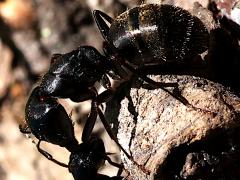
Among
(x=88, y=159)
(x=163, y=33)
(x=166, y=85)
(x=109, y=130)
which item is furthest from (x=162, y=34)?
(x=88, y=159)

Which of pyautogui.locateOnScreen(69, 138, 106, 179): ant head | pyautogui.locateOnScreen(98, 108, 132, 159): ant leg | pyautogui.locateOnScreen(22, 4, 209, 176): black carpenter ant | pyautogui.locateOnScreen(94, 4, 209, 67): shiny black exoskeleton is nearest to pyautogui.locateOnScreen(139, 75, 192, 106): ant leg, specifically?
pyautogui.locateOnScreen(22, 4, 209, 176): black carpenter ant

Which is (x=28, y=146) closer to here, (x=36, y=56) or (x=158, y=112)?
(x=36, y=56)

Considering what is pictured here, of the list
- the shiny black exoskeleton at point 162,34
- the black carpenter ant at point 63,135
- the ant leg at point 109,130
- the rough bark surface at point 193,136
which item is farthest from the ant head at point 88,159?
the shiny black exoskeleton at point 162,34

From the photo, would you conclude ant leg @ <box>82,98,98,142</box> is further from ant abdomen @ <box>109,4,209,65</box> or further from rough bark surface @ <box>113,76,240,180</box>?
rough bark surface @ <box>113,76,240,180</box>

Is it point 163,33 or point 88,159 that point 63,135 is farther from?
point 163,33

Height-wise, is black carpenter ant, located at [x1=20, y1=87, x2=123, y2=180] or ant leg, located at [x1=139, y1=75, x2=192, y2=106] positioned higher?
black carpenter ant, located at [x1=20, y1=87, x2=123, y2=180]
